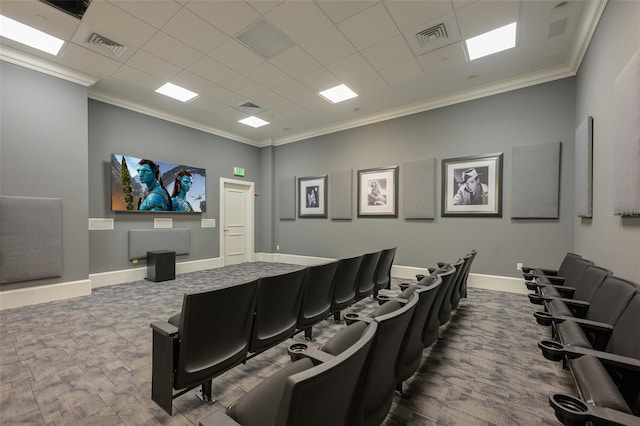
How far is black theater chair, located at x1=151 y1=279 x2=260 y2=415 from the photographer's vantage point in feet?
5.07

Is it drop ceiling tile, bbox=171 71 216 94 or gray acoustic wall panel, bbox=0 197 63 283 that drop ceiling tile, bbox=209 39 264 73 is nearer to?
drop ceiling tile, bbox=171 71 216 94

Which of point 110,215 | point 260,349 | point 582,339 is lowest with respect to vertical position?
point 260,349

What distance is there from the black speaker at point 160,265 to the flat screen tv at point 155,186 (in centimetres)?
96

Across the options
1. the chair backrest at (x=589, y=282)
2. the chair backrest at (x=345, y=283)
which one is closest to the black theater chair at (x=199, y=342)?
the chair backrest at (x=345, y=283)

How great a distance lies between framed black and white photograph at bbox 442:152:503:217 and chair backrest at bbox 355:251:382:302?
2334 millimetres

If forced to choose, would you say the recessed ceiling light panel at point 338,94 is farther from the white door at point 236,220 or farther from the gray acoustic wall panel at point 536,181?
the white door at point 236,220

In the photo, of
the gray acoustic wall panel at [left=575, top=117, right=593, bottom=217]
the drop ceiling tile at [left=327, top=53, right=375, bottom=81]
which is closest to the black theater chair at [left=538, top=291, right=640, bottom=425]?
the gray acoustic wall panel at [left=575, top=117, right=593, bottom=217]

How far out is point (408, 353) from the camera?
1.56 meters

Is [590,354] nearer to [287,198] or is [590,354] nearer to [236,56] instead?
[236,56]

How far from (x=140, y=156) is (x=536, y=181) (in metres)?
7.22

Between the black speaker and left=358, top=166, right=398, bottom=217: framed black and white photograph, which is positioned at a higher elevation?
left=358, top=166, right=398, bottom=217: framed black and white photograph

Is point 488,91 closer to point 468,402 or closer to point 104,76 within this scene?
point 468,402

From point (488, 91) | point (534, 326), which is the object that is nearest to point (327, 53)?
point (488, 91)

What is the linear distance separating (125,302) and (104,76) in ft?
11.8
